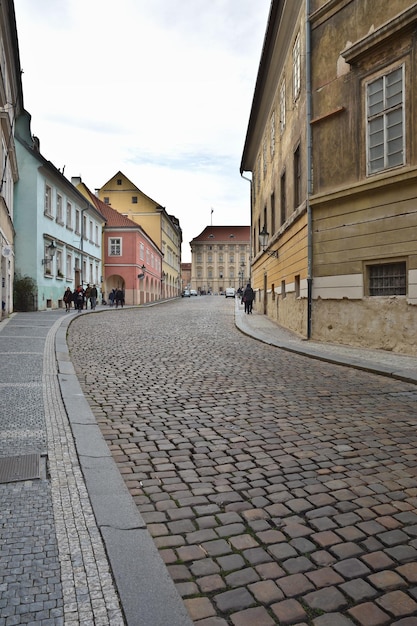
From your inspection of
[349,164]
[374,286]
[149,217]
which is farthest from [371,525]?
[149,217]

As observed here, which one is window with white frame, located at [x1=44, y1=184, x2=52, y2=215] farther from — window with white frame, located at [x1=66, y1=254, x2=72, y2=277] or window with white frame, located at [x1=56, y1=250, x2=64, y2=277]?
window with white frame, located at [x1=66, y1=254, x2=72, y2=277]

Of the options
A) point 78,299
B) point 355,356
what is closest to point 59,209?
point 78,299

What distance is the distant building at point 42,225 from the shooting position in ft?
90.5

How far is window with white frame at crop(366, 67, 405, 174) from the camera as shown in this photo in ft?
39.5

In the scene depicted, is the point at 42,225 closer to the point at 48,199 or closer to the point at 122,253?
the point at 48,199

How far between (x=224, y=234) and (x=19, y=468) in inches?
5347

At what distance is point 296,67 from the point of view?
1664 cm

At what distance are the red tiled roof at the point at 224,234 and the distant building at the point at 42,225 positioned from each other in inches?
3994

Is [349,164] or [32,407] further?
[349,164]

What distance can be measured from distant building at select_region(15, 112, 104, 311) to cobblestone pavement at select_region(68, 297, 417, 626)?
2123 cm

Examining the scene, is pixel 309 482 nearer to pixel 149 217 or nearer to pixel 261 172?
pixel 261 172

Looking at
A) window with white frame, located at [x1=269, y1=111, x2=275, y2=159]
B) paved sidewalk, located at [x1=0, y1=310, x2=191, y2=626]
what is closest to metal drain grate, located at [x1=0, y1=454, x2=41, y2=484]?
paved sidewalk, located at [x1=0, y1=310, x2=191, y2=626]

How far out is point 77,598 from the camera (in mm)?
2320

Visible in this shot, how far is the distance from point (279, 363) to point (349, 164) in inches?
243
